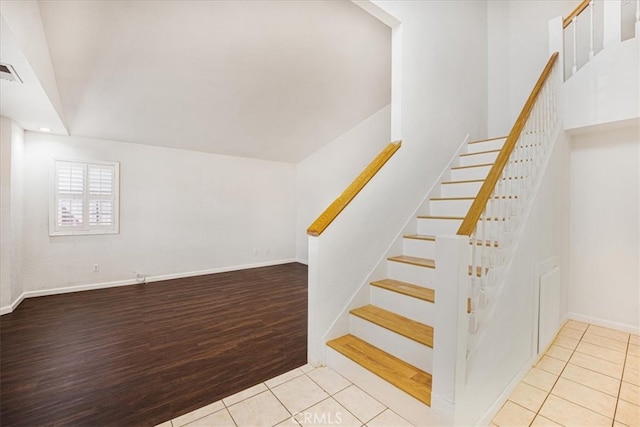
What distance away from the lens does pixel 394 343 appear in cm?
190

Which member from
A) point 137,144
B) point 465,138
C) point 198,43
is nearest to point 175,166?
point 137,144

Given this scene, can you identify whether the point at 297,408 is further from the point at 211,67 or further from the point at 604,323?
the point at 211,67

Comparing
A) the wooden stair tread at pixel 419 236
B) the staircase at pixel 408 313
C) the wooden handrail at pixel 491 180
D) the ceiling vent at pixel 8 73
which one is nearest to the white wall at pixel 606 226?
the staircase at pixel 408 313

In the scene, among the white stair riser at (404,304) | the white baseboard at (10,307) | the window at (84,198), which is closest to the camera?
the white stair riser at (404,304)

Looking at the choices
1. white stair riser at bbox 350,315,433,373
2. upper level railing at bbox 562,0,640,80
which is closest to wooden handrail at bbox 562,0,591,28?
upper level railing at bbox 562,0,640,80

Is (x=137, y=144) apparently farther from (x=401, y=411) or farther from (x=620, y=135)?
(x=620, y=135)

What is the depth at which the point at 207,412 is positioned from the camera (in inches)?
66.1

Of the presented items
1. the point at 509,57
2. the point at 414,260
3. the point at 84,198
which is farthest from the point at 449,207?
the point at 84,198

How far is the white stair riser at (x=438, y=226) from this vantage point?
258 cm

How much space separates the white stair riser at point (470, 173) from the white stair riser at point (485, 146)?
489mm

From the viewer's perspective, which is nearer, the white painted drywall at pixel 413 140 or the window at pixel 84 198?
the white painted drywall at pixel 413 140

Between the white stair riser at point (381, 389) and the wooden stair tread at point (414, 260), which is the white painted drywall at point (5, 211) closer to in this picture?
the white stair riser at point (381, 389)

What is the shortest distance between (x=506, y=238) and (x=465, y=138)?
2099 millimetres

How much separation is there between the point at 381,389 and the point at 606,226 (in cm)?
313
